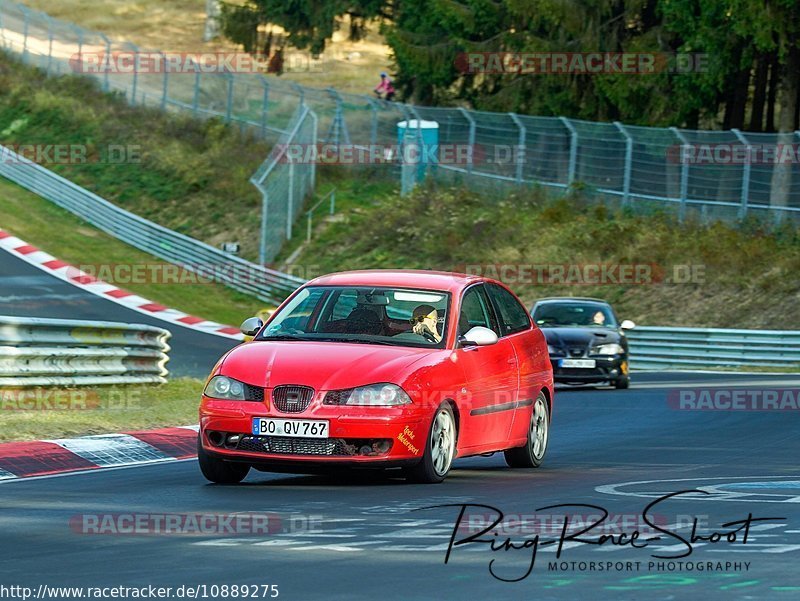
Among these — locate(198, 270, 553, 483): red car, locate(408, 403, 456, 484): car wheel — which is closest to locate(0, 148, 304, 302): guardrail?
locate(198, 270, 553, 483): red car

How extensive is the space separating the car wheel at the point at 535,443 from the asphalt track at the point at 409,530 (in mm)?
174

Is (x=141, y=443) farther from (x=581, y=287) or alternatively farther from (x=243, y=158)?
(x=243, y=158)

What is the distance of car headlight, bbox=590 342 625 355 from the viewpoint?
2473 centimetres

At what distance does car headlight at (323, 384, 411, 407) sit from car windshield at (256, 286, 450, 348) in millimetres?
773

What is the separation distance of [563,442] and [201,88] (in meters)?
39.1

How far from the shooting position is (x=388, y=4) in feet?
187

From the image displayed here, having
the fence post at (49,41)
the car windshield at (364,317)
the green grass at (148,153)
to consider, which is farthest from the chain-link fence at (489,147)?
the car windshield at (364,317)

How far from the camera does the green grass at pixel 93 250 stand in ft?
127

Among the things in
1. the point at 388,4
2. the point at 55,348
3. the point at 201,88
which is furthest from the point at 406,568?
the point at 388,4

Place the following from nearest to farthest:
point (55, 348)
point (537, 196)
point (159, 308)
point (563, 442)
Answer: point (563, 442), point (55, 348), point (159, 308), point (537, 196)

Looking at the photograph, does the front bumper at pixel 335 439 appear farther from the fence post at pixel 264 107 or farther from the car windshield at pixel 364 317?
the fence post at pixel 264 107

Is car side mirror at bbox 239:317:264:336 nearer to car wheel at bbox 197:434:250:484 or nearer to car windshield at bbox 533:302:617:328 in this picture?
car wheel at bbox 197:434:250:484

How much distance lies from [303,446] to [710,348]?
22.9 meters

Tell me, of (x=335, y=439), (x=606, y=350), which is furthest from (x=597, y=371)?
(x=335, y=439)
